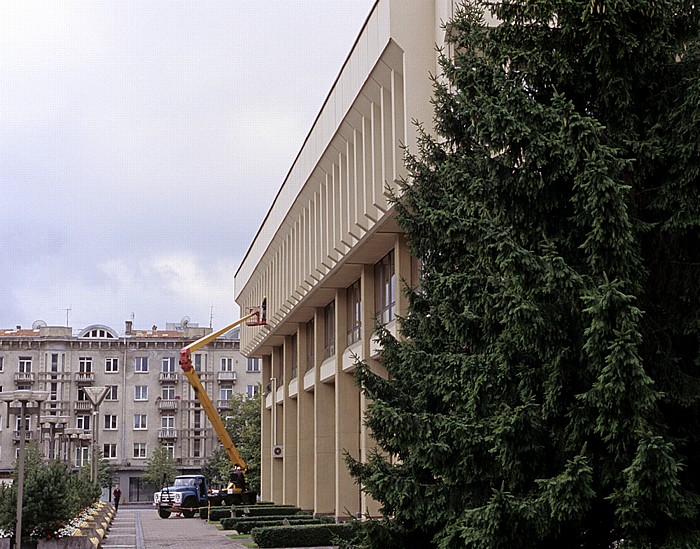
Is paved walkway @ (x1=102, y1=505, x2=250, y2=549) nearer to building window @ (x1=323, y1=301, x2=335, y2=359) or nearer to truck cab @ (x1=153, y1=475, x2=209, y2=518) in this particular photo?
truck cab @ (x1=153, y1=475, x2=209, y2=518)

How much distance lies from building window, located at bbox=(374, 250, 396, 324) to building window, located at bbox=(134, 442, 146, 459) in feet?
207

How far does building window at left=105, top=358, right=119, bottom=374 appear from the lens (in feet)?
294

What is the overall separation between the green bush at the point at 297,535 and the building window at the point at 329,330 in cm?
912

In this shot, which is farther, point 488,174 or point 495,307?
point 488,174

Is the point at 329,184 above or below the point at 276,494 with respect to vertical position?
above

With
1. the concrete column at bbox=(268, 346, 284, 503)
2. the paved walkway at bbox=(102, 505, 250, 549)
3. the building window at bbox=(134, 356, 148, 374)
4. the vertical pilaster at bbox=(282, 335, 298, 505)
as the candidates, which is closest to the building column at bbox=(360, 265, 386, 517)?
the paved walkway at bbox=(102, 505, 250, 549)

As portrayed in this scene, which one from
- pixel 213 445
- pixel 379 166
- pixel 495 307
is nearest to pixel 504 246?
pixel 495 307

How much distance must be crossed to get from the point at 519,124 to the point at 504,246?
52.0 inches

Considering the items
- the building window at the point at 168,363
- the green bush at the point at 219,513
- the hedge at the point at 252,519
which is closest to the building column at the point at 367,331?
the hedge at the point at 252,519

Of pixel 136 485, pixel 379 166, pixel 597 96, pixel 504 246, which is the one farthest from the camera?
pixel 136 485

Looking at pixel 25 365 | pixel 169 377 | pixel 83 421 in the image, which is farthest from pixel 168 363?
pixel 25 365

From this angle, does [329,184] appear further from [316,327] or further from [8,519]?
[8,519]

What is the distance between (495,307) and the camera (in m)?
10.5

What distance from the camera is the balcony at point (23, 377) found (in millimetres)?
87625
